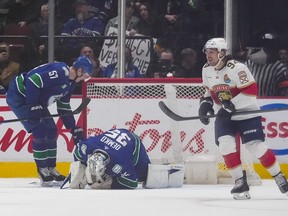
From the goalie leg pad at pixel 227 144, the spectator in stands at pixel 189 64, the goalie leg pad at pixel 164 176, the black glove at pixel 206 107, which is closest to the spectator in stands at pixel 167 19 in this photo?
the spectator in stands at pixel 189 64

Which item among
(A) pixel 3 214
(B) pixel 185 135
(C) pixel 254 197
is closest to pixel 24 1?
(B) pixel 185 135

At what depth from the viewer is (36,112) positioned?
12117 millimetres

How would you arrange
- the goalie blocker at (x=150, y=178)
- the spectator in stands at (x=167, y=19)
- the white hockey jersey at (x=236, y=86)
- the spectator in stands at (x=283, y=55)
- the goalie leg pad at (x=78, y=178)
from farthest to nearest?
the spectator in stands at (x=167, y=19)
the spectator in stands at (x=283, y=55)
the goalie leg pad at (x=78, y=178)
the goalie blocker at (x=150, y=178)
the white hockey jersey at (x=236, y=86)

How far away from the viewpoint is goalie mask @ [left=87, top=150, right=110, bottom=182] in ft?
37.5

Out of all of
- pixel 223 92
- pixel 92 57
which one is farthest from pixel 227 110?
pixel 92 57

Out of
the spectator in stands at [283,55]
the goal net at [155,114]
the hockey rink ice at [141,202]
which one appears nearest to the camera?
the hockey rink ice at [141,202]

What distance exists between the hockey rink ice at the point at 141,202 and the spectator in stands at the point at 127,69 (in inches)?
83.6

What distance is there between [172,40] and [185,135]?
147cm

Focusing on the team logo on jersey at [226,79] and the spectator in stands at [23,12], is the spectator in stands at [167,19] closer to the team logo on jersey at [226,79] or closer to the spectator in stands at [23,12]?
the spectator in stands at [23,12]

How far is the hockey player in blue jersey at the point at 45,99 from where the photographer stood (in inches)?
475

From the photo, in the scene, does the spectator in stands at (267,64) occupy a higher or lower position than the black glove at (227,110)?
higher

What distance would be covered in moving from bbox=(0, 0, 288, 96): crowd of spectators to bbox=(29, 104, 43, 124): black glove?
2.04 m

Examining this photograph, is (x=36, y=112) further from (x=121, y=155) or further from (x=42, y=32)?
(x=42, y=32)

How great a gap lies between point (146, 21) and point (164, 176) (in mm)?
2595
